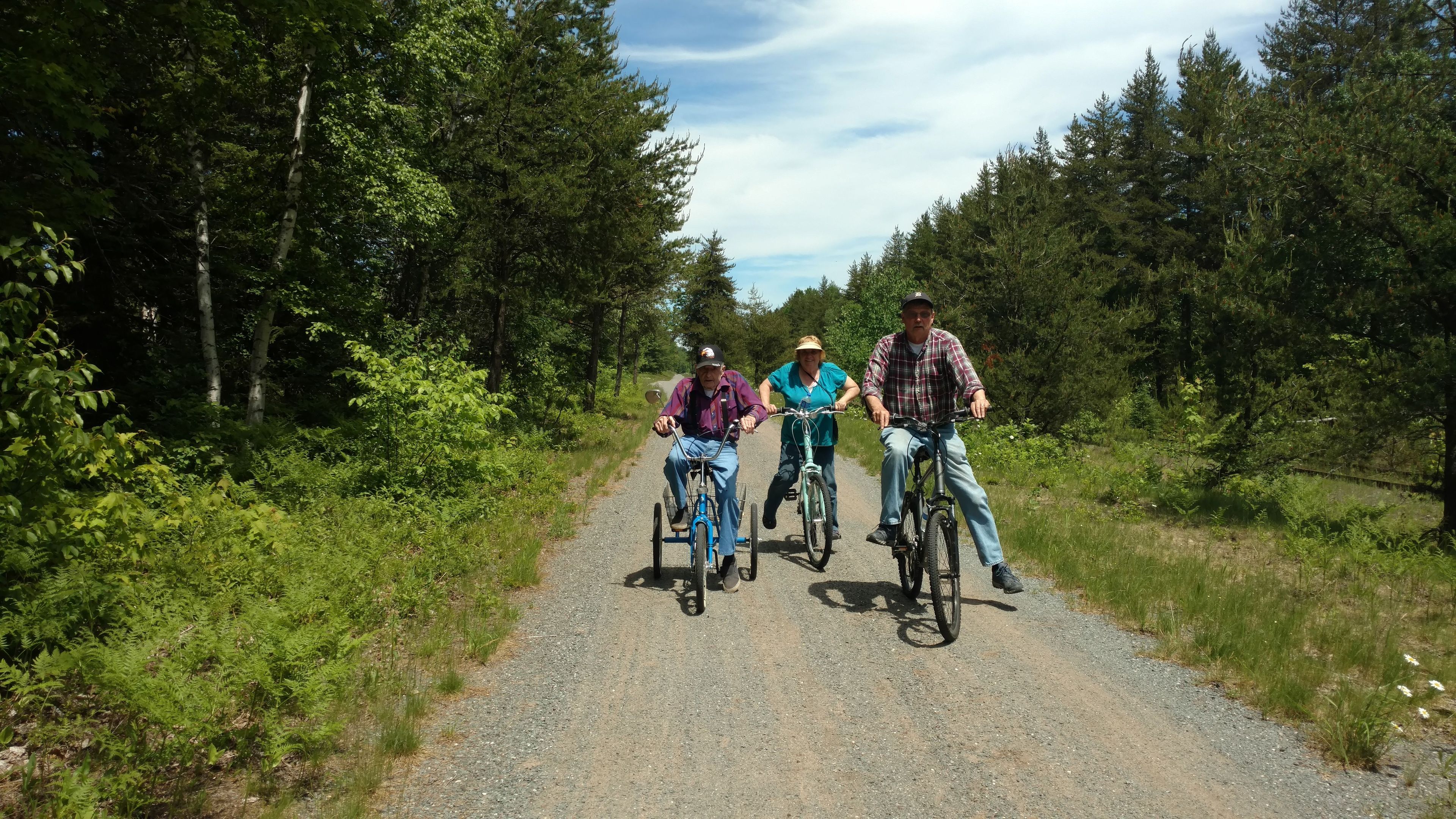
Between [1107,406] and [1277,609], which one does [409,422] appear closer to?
[1277,609]

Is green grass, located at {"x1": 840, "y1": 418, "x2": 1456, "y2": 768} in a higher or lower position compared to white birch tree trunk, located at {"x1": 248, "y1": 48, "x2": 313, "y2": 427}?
lower

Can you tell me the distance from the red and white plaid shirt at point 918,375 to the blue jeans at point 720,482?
138cm

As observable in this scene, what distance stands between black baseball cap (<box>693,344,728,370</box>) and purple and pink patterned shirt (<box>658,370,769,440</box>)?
7.7 inches

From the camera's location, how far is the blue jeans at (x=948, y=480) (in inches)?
231

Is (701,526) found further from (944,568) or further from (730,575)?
(944,568)

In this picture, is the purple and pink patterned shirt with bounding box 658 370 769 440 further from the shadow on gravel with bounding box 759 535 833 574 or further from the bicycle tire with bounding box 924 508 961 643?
the bicycle tire with bounding box 924 508 961 643

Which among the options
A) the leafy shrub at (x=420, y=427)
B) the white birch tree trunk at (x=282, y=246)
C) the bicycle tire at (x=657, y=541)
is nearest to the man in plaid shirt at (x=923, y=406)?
the bicycle tire at (x=657, y=541)

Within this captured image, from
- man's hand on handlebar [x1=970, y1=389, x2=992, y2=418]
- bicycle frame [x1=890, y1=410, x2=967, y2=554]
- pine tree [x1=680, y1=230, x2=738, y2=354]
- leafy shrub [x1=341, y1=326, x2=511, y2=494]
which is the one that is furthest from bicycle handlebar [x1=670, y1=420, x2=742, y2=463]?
pine tree [x1=680, y1=230, x2=738, y2=354]

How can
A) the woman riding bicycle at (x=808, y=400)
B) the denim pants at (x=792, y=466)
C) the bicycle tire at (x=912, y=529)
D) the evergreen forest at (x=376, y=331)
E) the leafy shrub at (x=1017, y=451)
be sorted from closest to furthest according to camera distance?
1. the evergreen forest at (x=376, y=331)
2. the bicycle tire at (x=912, y=529)
3. the woman riding bicycle at (x=808, y=400)
4. the denim pants at (x=792, y=466)
5. the leafy shrub at (x=1017, y=451)

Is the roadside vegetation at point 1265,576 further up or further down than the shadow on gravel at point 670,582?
further down

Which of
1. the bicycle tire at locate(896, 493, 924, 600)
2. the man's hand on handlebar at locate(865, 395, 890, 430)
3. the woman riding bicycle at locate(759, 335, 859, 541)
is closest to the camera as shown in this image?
the man's hand on handlebar at locate(865, 395, 890, 430)

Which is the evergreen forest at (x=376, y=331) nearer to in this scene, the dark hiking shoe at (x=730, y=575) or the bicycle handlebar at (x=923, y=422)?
the dark hiking shoe at (x=730, y=575)

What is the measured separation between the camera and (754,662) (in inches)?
202

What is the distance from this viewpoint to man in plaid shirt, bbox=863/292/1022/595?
19.3 ft
